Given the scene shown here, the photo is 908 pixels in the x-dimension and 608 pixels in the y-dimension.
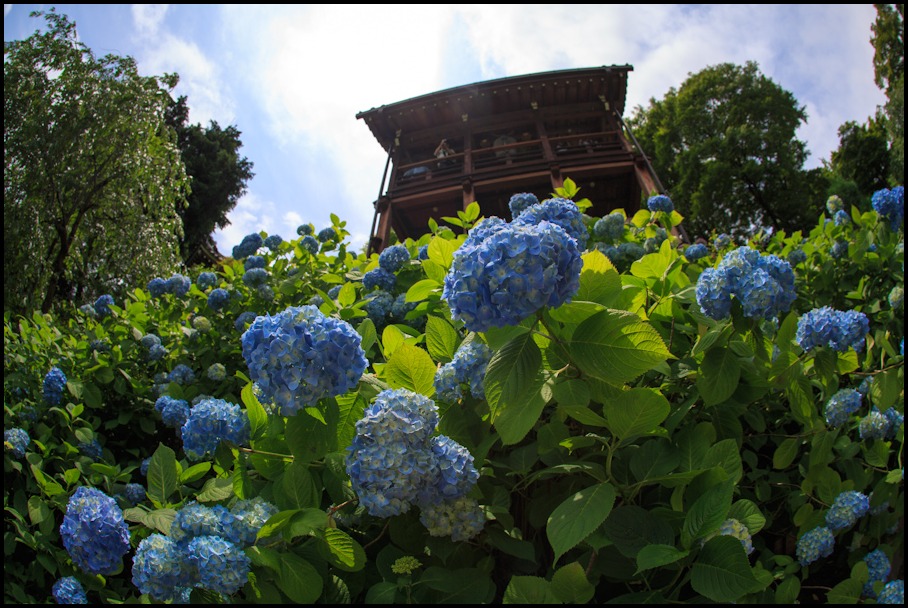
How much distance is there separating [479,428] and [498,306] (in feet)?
1.53

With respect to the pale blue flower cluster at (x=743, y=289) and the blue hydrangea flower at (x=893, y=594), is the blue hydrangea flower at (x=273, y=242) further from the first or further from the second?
the blue hydrangea flower at (x=893, y=594)

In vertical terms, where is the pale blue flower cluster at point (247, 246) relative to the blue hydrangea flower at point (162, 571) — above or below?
above

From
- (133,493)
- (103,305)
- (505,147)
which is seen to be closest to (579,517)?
(133,493)

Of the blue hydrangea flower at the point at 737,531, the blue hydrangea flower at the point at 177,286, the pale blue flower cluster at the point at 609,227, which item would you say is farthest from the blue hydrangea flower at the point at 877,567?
the blue hydrangea flower at the point at 177,286

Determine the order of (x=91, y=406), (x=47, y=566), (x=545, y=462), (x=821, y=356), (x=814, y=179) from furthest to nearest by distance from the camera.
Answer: (x=814, y=179)
(x=91, y=406)
(x=47, y=566)
(x=821, y=356)
(x=545, y=462)

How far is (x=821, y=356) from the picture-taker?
57.6 inches

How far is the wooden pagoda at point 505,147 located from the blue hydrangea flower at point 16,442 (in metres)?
8.77

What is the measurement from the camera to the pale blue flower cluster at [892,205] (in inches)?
96.1

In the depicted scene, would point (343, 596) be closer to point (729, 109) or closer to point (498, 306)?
point (498, 306)

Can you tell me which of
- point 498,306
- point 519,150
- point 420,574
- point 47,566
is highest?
point 519,150

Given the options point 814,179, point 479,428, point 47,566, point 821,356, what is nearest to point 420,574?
point 479,428

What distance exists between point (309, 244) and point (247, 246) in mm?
374

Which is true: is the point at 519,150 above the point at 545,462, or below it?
above

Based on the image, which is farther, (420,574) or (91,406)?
(91,406)
